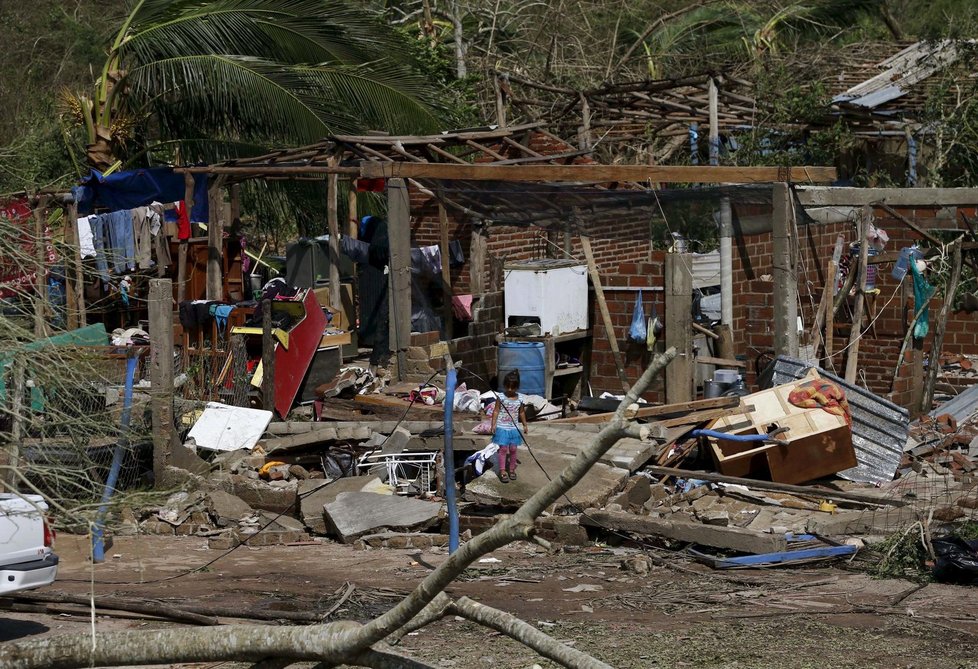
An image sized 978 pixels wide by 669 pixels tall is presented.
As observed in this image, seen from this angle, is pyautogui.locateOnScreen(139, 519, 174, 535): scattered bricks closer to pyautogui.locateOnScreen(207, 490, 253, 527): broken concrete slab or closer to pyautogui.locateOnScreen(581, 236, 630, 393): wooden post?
pyautogui.locateOnScreen(207, 490, 253, 527): broken concrete slab

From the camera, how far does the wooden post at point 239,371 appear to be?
14.1 metres

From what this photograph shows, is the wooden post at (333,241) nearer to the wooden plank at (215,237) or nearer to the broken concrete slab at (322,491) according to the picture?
the wooden plank at (215,237)

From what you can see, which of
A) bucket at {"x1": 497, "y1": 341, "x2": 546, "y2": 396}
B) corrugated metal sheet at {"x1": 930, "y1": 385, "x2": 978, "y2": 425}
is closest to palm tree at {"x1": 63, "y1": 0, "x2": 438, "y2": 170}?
bucket at {"x1": 497, "y1": 341, "x2": 546, "y2": 396}

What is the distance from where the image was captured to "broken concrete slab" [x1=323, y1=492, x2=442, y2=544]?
11539 millimetres

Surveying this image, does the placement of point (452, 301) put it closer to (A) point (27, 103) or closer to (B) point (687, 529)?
(B) point (687, 529)

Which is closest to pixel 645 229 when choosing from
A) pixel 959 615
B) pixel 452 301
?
pixel 452 301

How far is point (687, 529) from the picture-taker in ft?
35.2

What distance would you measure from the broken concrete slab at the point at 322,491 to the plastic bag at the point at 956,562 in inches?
204

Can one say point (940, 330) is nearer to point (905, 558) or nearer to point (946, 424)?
point (946, 424)

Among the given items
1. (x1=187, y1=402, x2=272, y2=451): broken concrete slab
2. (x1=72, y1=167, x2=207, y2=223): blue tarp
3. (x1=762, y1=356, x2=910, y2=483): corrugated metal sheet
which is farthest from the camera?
(x1=72, y1=167, x2=207, y2=223): blue tarp

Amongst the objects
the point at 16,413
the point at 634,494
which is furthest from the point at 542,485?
the point at 16,413

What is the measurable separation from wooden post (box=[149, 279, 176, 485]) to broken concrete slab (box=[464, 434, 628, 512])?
128 inches

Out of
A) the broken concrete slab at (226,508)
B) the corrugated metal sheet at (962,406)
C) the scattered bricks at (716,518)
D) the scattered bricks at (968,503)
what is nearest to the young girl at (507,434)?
the scattered bricks at (716,518)

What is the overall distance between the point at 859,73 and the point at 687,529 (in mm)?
15880
